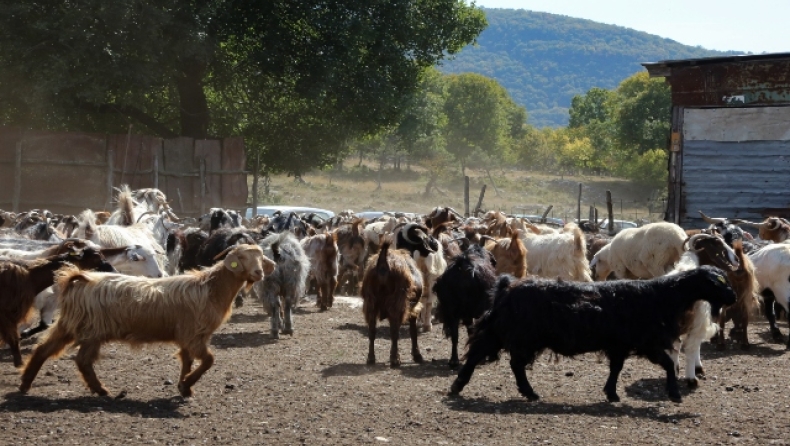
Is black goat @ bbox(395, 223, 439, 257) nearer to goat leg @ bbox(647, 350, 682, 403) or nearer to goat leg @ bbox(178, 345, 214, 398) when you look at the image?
goat leg @ bbox(647, 350, 682, 403)

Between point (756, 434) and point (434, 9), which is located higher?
point (434, 9)

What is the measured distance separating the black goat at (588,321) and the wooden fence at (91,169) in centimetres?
1683

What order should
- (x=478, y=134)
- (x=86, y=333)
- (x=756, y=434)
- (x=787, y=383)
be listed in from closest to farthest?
(x=756, y=434) < (x=86, y=333) < (x=787, y=383) < (x=478, y=134)

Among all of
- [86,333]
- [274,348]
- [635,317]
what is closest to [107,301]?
[86,333]

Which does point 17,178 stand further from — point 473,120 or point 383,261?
point 473,120

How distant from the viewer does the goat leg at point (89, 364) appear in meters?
8.79

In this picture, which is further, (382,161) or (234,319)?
(382,161)

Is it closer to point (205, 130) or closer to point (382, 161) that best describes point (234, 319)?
point (205, 130)

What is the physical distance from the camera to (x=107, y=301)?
8.92m

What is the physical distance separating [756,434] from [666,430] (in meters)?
0.65

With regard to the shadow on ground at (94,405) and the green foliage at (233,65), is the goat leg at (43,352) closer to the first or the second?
the shadow on ground at (94,405)

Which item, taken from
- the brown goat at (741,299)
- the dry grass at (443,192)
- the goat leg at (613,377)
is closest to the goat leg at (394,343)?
the goat leg at (613,377)

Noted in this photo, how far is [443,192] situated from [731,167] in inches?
2089

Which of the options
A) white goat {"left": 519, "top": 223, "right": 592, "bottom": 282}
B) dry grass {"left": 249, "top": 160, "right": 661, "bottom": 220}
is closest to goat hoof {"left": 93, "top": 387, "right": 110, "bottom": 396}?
white goat {"left": 519, "top": 223, "right": 592, "bottom": 282}
